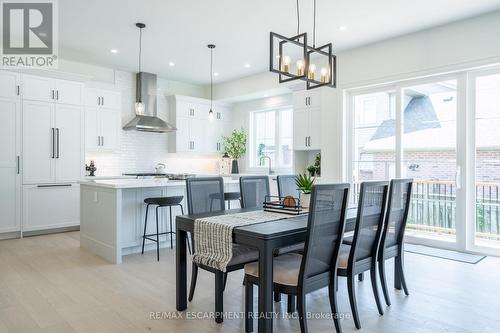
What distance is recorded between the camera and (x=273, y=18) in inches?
169

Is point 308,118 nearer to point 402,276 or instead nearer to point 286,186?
point 286,186

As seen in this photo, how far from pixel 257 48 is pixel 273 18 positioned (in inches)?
45.0

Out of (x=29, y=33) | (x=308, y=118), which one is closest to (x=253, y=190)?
(x=308, y=118)

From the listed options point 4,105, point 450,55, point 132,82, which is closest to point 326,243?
point 450,55

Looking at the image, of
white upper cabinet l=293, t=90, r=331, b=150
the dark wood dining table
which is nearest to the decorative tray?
the dark wood dining table

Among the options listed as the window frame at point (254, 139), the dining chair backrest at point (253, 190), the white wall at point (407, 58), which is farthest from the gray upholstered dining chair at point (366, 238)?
the window frame at point (254, 139)

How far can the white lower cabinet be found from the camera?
5.34 m

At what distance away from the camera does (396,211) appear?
113 inches

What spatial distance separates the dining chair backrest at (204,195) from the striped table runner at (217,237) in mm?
409

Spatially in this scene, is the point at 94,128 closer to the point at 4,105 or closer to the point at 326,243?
the point at 4,105

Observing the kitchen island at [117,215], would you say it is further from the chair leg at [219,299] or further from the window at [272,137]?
the window at [272,137]

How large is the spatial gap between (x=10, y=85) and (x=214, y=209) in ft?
13.6

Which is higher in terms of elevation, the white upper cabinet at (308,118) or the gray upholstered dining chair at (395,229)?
the white upper cabinet at (308,118)

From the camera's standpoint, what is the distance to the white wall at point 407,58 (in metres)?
4.14
